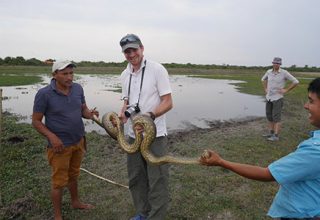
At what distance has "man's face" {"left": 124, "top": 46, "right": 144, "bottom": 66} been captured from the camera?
13.4 ft

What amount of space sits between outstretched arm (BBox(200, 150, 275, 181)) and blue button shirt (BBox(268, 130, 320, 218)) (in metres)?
0.07

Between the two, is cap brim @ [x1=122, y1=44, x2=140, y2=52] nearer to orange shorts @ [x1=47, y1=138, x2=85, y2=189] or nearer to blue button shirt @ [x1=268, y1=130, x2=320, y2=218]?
orange shorts @ [x1=47, y1=138, x2=85, y2=189]

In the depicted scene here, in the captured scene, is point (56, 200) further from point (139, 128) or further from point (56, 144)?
point (139, 128)

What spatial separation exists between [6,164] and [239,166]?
19.6 feet

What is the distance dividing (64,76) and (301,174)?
3279 mm

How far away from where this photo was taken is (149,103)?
13.8 feet

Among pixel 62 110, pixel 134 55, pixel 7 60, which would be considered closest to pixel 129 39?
pixel 134 55

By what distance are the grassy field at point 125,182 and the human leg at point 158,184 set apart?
0.64 meters

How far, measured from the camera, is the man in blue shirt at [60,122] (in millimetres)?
4477

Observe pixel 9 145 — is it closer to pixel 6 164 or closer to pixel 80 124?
pixel 6 164

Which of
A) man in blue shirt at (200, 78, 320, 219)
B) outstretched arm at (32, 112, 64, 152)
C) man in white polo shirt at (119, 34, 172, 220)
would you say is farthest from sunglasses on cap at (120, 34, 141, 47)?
man in blue shirt at (200, 78, 320, 219)

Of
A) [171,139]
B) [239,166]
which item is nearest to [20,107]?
[171,139]

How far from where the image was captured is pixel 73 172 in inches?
196

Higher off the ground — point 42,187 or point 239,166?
point 239,166
